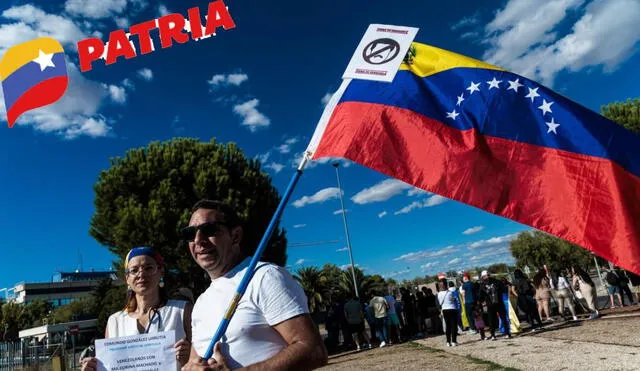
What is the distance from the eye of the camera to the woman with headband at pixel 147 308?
9.71ft

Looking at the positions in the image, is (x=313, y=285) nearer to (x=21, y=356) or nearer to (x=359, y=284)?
(x=359, y=284)

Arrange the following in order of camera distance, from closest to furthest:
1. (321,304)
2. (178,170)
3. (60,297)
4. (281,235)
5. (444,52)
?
1. (444,52)
2. (178,170)
3. (281,235)
4. (321,304)
5. (60,297)

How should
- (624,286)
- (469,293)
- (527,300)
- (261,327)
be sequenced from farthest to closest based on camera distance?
(624,286)
(469,293)
(527,300)
(261,327)

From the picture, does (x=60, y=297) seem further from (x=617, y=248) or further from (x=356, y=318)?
(x=617, y=248)

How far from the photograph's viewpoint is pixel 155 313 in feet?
9.87

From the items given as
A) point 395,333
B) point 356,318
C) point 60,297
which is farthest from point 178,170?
point 60,297

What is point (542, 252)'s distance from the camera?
52250 mm

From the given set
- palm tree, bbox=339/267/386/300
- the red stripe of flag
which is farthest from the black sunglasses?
palm tree, bbox=339/267/386/300

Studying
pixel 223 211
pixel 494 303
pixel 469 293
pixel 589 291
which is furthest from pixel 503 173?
pixel 589 291

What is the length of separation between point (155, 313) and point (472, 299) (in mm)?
10943

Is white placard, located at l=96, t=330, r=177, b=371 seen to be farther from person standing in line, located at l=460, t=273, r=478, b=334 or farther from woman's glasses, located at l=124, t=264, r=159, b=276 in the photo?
person standing in line, located at l=460, t=273, r=478, b=334

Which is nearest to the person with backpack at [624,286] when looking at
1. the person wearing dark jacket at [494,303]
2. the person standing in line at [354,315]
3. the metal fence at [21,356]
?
the person wearing dark jacket at [494,303]

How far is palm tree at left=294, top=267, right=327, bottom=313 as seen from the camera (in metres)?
41.2

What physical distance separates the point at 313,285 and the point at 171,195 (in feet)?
86.2
